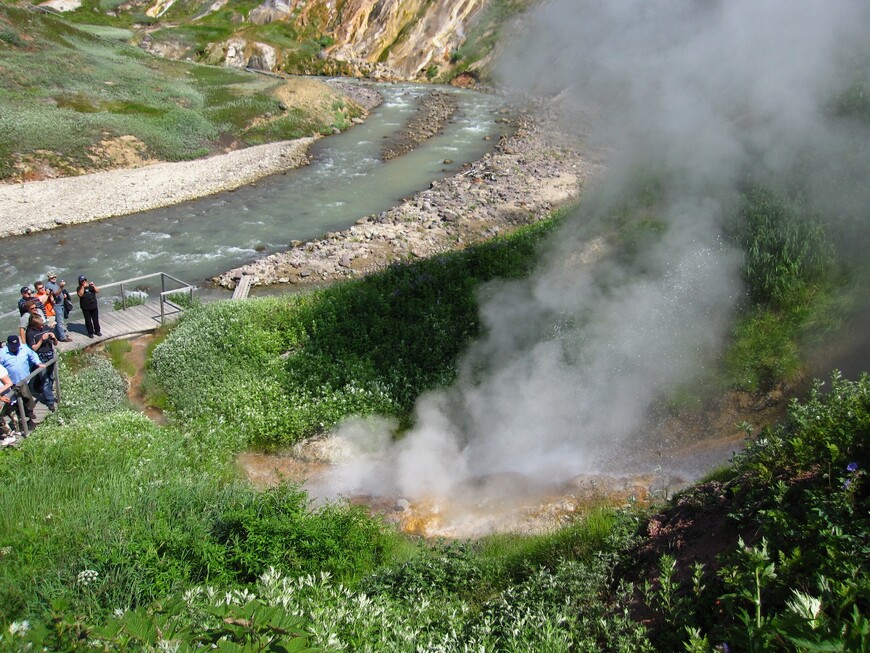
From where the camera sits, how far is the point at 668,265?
9008mm

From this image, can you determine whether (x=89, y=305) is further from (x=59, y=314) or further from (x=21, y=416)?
(x=21, y=416)

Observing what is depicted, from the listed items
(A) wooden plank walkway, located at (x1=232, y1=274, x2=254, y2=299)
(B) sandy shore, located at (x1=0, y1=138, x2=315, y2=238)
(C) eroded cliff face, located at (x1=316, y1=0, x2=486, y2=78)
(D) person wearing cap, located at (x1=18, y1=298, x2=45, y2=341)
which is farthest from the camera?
(C) eroded cliff face, located at (x1=316, y1=0, x2=486, y2=78)

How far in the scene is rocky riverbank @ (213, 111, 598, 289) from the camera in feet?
62.9

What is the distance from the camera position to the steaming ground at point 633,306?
25.6 ft

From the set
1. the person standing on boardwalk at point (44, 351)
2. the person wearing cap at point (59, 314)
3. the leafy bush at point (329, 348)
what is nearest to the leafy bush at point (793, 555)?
the leafy bush at point (329, 348)

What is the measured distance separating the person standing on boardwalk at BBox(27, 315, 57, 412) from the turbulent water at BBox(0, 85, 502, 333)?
612cm

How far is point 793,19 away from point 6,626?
24.9 feet

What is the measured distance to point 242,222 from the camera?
23984 millimetres

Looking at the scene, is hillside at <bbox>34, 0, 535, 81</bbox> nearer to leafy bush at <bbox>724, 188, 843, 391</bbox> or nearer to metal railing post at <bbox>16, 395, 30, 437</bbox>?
leafy bush at <bbox>724, 188, 843, 391</bbox>

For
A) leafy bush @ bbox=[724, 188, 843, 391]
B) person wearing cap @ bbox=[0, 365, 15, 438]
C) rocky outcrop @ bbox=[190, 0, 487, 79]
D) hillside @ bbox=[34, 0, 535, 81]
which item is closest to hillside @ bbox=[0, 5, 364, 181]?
hillside @ bbox=[34, 0, 535, 81]

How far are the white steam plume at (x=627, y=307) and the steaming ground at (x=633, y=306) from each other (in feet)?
0.06

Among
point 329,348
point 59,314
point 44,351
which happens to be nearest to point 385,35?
point 59,314

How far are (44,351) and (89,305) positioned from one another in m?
2.38

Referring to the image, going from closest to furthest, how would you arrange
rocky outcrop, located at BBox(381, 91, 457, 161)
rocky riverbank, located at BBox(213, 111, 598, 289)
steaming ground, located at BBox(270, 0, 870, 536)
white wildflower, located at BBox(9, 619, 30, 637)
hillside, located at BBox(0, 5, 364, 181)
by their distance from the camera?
1. white wildflower, located at BBox(9, 619, 30, 637)
2. steaming ground, located at BBox(270, 0, 870, 536)
3. rocky riverbank, located at BBox(213, 111, 598, 289)
4. hillside, located at BBox(0, 5, 364, 181)
5. rocky outcrop, located at BBox(381, 91, 457, 161)
